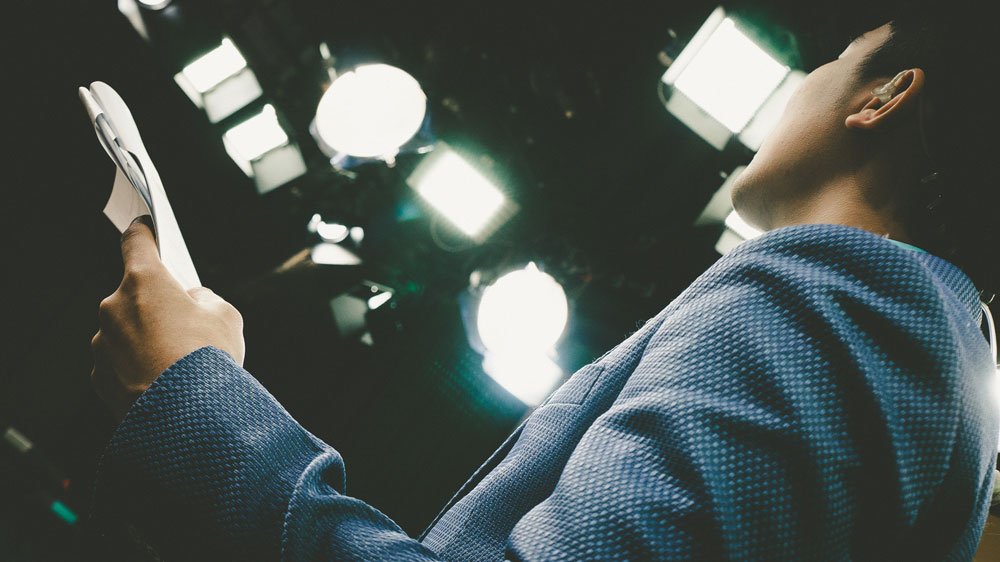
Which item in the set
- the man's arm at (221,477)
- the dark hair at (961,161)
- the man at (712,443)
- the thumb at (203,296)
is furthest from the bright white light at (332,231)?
the dark hair at (961,161)

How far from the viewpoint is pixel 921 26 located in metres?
0.98

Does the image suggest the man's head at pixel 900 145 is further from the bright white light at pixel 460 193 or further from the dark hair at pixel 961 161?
the bright white light at pixel 460 193

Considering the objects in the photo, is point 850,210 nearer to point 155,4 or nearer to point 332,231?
point 332,231

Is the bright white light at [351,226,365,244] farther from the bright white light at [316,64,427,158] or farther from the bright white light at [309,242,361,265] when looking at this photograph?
the bright white light at [316,64,427,158]

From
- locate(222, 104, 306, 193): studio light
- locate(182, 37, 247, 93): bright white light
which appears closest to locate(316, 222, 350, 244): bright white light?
locate(222, 104, 306, 193): studio light

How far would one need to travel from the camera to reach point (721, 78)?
234 cm

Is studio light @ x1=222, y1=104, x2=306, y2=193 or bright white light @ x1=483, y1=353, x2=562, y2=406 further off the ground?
studio light @ x1=222, y1=104, x2=306, y2=193

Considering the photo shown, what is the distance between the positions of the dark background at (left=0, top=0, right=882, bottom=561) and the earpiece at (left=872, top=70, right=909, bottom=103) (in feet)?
6.44

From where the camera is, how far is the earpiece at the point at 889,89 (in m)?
0.92

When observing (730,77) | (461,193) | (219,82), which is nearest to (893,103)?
(730,77)

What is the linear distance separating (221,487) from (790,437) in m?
0.66

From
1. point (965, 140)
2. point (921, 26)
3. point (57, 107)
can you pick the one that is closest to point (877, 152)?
point (965, 140)

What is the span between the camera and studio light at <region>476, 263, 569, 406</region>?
3010mm

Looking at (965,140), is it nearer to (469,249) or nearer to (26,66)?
(469,249)
